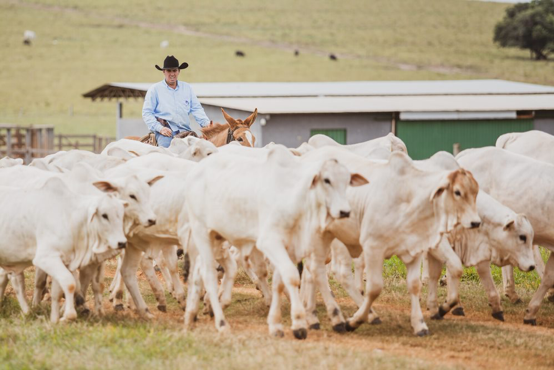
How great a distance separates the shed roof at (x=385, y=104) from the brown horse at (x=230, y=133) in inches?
455

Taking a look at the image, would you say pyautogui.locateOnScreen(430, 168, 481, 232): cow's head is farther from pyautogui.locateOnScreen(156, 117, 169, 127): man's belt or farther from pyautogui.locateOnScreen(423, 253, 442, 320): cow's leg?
pyautogui.locateOnScreen(156, 117, 169, 127): man's belt

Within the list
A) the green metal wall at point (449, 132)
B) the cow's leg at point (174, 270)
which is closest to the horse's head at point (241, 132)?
the cow's leg at point (174, 270)

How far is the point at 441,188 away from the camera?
8.48 m

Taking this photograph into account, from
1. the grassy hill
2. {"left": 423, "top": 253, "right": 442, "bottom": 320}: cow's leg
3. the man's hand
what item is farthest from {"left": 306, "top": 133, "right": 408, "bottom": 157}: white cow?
the grassy hill

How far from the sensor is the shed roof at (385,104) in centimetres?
2777

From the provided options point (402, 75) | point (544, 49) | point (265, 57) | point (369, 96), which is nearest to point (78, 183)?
point (369, 96)

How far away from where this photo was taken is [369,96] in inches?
1404

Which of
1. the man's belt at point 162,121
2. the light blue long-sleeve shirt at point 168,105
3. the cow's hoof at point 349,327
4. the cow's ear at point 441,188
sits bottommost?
the cow's hoof at point 349,327

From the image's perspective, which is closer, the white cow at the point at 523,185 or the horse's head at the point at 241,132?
the white cow at the point at 523,185

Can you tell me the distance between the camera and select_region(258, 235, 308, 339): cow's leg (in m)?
7.98

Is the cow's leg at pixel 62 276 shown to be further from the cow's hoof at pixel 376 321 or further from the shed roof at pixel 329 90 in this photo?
the shed roof at pixel 329 90

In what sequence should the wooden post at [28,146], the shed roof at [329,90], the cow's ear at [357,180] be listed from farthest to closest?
the shed roof at [329,90] < the wooden post at [28,146] < the cow's ear at [357,180]

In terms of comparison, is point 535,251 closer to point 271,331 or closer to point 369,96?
point 271,331

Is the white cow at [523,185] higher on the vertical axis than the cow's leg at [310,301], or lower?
higher
